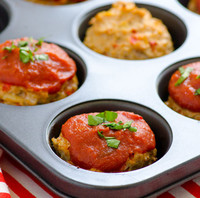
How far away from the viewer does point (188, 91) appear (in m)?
2.71

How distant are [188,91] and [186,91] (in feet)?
0.05

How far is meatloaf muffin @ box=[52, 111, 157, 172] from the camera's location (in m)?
2.26

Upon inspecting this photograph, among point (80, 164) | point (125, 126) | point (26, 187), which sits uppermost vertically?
point (125, 126)

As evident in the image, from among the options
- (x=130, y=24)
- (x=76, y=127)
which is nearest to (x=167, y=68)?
(x=130, y=24)

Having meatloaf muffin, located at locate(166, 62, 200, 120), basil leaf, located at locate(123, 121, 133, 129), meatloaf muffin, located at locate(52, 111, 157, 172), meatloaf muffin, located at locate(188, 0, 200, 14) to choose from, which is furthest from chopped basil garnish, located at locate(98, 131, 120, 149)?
meatloaf muffin, located at locate(188, 0, 200, 14)

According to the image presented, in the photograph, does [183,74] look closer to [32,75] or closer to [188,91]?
[188,91]

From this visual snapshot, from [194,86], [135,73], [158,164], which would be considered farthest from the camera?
[135,73]

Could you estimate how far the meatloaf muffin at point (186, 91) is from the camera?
8.83 ft

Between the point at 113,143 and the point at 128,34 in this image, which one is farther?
the point at 128,34

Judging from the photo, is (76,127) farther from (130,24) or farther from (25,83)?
(130,24)

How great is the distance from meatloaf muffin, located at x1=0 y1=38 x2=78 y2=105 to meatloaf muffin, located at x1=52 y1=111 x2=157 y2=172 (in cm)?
44

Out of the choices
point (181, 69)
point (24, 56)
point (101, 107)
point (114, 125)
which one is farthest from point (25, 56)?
point (181, 69)

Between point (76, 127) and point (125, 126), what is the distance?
294 millimetres

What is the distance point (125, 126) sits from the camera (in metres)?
2.37
